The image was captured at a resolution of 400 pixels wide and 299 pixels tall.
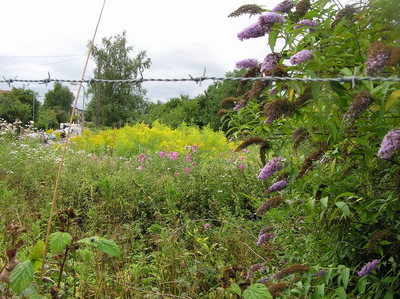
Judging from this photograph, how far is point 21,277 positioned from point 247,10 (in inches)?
55.5

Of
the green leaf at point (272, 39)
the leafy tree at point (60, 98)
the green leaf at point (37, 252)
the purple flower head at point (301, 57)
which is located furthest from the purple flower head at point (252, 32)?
the leafy tree at point (60, 98)

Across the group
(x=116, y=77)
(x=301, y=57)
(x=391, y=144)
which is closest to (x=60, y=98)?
(x=116, y=77)

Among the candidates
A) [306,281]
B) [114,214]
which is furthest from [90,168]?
[306,281]

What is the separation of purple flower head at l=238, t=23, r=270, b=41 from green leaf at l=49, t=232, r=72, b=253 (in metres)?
1.12

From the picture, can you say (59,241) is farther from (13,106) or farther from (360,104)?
(13,106)

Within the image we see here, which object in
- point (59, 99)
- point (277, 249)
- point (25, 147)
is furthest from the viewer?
point (59, 99)

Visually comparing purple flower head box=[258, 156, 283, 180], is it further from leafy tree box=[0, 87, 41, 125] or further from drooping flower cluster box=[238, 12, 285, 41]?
leafy tree box=[0, 87, 41, 125]

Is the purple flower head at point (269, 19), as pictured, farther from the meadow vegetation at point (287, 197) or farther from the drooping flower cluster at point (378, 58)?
the drooping flower cluster at point (378, 58)

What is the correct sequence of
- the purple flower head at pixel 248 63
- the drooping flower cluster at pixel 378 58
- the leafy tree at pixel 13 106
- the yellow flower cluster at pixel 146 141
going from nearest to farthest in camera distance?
the drooping flower cluster at pixel 378 58 → the purple flower head at pixel 248 63 → the yellow flower cluster at pixel 146 141 → the leafy tree at pixel 13 106

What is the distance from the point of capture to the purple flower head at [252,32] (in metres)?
1.36

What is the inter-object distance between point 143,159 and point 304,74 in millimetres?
4204

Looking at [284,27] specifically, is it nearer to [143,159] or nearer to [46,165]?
[143,159]

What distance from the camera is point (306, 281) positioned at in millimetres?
1475

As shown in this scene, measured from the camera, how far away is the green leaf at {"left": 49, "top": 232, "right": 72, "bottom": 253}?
46.2 inches
